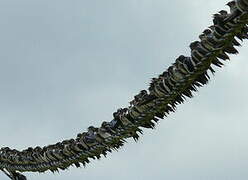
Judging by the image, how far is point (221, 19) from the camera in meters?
4.88

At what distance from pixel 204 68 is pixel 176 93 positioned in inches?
20.6

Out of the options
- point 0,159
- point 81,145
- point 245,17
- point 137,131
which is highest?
point 0,159

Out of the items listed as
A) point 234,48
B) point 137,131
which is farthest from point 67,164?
point 234,48

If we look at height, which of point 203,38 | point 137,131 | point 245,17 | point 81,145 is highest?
point 81,145

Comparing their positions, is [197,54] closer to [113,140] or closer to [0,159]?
[113,140]

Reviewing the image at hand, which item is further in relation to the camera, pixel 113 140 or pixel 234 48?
pixel 113 140

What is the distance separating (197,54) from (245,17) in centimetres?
75

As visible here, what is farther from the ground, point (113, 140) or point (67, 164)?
point (67, 164)

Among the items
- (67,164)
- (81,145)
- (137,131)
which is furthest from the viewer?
(67,164)

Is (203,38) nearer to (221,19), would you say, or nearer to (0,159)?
(221,19)

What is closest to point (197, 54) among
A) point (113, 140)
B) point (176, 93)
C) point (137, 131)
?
point (176, 93)

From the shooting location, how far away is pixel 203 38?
5.09 meters

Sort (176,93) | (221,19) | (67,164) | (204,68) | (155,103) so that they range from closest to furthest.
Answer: (221,19), (204,68), (176,93), (155,103), (67,164)

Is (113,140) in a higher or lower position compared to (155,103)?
higher
